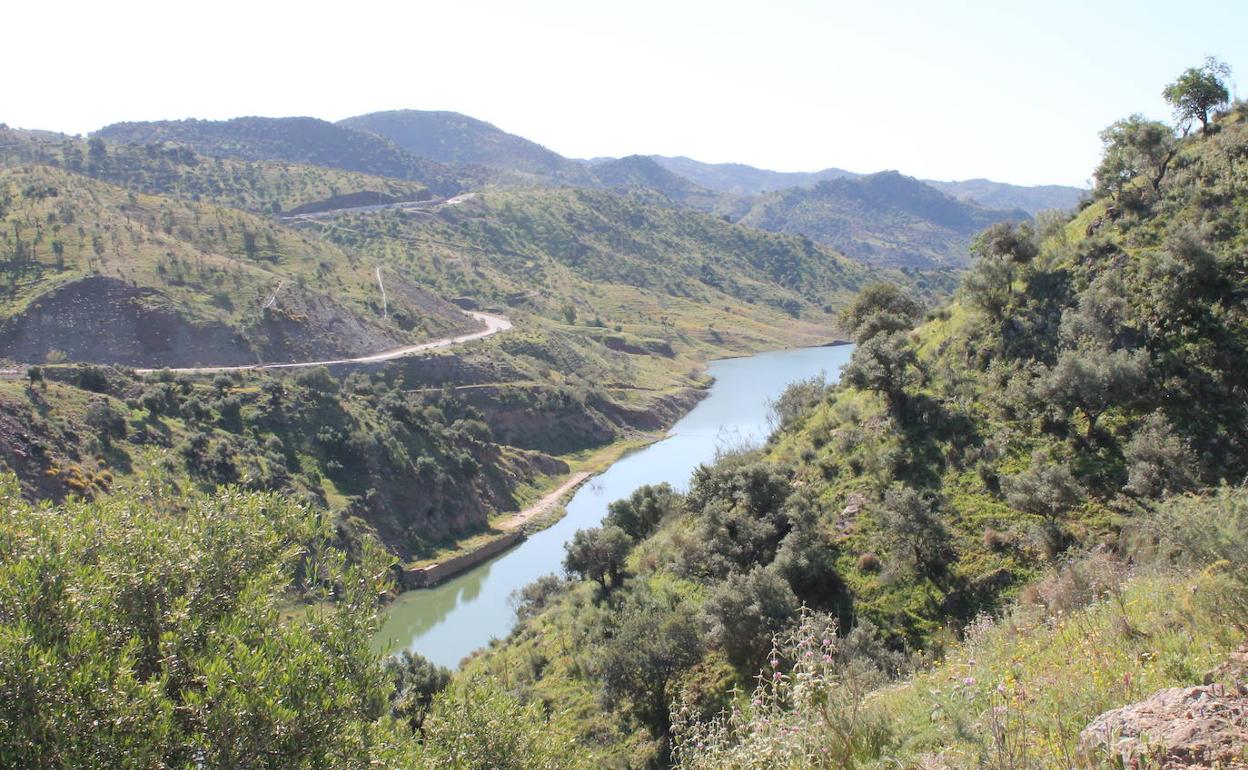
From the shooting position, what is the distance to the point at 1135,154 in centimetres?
2816

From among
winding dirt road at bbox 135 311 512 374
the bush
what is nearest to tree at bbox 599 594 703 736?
the bush

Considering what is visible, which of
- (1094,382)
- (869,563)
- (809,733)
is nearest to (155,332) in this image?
(869,563)

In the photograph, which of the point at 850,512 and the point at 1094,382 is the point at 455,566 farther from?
the point at 1094,382

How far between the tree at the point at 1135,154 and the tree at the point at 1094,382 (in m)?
10.4

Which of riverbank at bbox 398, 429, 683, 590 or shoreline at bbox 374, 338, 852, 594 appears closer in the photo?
shoreline at bbox 374, 338, 852, 594

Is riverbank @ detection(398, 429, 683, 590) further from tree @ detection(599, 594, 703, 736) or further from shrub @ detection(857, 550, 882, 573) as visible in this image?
shrub @ detection(857, 550, 882, 573)

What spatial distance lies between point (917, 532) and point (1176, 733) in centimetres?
1579

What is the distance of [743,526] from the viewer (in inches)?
969

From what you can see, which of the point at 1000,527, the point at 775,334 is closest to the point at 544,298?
the point at 775,334

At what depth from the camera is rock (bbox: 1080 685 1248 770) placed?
488cm

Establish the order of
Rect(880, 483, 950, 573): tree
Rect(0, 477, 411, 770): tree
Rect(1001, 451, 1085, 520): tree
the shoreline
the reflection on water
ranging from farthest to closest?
the shoreline → the reflection on water → Rect(880, 483, 950, 573): tree → Rect(1001, 451, 1085, 520): tree → Rect(0, 477, 411, 770): tree

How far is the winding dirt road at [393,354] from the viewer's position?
5925 centimetres

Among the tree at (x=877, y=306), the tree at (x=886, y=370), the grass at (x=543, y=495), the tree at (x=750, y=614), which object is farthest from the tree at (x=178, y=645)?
the grass at (x=543, y=495)

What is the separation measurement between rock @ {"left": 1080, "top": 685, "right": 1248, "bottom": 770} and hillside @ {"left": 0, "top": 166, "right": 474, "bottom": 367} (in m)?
69.3
